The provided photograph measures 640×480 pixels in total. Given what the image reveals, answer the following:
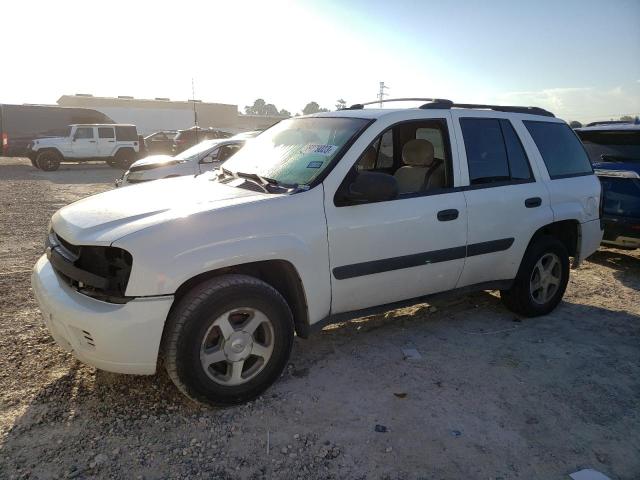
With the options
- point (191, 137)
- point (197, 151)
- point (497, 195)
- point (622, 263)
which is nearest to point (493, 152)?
point (497, 195)

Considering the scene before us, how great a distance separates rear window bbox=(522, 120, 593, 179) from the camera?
14.2 feet

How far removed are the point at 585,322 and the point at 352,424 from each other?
2.81 m

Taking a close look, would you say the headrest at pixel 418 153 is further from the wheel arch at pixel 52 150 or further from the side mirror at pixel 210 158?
the wheel arch at pixel 52 150

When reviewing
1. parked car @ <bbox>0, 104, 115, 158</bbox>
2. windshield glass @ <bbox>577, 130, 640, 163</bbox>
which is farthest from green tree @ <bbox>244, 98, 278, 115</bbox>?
windshield glass @ <bbox>577, 130, 640, 163</bbox>

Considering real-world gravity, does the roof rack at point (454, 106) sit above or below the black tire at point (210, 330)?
above

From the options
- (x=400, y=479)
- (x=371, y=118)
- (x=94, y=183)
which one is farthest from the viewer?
(x=94, y=183)

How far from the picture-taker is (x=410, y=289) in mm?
3576

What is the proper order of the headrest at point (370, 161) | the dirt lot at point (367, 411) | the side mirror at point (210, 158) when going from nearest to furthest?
the dirt lot at point (367, 411)
the headrest at point (370, 161)
the side mirror at point (210, 158)

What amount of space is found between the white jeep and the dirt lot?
16766 millimetres

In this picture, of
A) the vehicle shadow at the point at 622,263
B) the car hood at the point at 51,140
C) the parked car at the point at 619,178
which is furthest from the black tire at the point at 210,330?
the car hood at the point at 51,140

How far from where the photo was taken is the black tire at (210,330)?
264 cm

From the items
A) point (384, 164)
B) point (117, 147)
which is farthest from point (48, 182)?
point (384, 164)

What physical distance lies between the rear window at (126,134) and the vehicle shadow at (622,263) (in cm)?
1871

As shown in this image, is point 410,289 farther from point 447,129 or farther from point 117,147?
point 117,147
